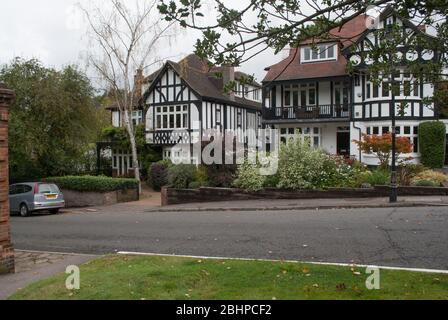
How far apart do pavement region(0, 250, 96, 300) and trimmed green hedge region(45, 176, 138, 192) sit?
629 inches

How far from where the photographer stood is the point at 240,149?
2434 centimetres

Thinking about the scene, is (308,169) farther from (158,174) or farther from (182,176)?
(158,174)

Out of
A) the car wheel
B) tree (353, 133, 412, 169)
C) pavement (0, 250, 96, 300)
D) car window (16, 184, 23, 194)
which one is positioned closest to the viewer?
pavement (0, 250, 96, 300)

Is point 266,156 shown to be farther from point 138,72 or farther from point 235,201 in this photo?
point 138,72

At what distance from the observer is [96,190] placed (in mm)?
27750

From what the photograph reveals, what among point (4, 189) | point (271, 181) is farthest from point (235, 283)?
point (271, 181)

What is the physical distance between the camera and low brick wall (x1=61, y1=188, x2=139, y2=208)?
27469mm

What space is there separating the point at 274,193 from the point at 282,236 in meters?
10.1

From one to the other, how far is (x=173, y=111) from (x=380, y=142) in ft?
55.4

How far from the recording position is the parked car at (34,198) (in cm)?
2314

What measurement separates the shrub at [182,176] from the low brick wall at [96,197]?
14.2ft

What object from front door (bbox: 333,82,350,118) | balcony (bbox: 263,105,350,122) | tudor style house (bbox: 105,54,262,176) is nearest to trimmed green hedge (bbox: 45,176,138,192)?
tudor style house (bbox: 105,54,262,176)

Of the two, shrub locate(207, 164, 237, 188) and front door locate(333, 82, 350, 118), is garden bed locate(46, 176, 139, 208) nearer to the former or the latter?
shrub locate(207, 164, 237, 188)
